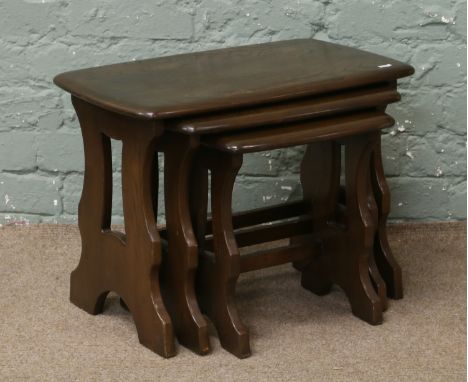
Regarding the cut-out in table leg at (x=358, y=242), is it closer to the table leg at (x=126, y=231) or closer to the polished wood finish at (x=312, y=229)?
the polished wood finish at (x=312, y=229)

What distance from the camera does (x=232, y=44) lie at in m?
2.98

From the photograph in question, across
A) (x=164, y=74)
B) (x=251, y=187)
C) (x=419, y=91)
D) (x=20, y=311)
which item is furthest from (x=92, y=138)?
(x=419, y=91)

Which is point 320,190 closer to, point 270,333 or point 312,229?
point 312,229

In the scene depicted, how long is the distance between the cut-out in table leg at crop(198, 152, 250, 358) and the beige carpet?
45 millimetres

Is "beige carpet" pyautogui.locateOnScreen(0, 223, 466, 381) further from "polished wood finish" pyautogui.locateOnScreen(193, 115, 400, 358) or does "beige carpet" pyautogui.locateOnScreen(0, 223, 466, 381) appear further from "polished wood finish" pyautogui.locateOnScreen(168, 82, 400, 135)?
"polished wood finish" pyautogui.locateOnScreen(168, 82, 400, 135)

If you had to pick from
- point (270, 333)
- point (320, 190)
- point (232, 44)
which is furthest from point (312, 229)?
point (232, 44)

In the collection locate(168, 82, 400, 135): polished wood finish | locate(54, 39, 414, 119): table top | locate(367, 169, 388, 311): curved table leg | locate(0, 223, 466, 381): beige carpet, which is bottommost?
locate(0, 223, 466, 381): beige carpet

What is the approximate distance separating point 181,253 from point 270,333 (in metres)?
0.29

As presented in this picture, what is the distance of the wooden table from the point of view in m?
2.27

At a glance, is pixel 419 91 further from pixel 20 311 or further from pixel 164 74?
pixel 20 311

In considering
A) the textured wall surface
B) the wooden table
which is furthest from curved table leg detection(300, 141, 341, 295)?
the textured wall surface

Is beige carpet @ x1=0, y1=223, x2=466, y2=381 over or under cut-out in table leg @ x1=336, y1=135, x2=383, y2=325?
under

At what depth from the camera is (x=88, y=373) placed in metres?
2.34

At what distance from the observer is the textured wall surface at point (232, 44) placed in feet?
9.72
